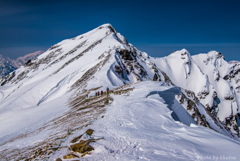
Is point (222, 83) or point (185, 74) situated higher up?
point (185, 74)

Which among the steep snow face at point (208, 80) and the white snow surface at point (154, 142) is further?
the steep snow face at point (208, 80)

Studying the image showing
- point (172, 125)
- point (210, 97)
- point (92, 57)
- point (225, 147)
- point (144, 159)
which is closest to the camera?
point (144, 159)

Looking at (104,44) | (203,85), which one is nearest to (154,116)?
(104,44)

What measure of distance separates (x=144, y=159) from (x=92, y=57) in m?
50.9

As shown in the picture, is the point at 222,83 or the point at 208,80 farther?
the point at 222,83

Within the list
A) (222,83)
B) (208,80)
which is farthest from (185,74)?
(222,83)

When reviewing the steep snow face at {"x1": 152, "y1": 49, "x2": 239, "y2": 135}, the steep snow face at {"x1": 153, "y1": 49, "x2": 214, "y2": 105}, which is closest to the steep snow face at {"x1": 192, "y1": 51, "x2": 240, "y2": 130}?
the steep snow face at {"x1": 152, "y1": 49, "x2": 239, "y2": 135}

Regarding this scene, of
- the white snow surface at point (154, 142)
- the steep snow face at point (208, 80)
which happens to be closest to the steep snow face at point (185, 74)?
the steep snow face at point (208, 80)

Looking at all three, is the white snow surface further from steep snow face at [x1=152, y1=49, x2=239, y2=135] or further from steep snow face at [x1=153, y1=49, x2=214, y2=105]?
steep snow face at [x1=152, y1=49, x2=239, y2=135]

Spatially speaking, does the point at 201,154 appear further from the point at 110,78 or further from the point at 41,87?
the point at 41,87

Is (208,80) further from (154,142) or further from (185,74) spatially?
(154,142)

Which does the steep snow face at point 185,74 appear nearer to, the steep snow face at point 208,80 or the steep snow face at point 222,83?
the steep snow face at point 208,80

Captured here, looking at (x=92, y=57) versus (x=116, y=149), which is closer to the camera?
(x=116, y=149)

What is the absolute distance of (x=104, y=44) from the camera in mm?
62844
